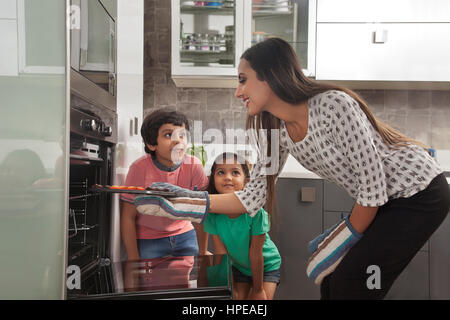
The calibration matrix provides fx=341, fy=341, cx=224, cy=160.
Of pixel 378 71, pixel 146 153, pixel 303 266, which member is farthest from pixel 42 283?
→ pixel 378 71

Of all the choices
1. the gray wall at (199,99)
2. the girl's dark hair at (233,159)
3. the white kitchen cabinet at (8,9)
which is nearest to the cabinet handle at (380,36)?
the gray wall at (199,99)

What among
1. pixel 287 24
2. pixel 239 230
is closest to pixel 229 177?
pixel 239 230

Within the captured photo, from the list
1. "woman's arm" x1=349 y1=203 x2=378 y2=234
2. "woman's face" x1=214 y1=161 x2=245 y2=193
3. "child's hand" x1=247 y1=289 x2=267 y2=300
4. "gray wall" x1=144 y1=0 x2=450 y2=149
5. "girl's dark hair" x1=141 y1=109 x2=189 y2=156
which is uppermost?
"gray wall" x1=144 y1=0 x2=450 y2=149

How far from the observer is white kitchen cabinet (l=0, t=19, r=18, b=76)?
54 centimetres

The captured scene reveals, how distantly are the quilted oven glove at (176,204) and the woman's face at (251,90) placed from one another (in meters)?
0.26

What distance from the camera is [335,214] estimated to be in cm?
94

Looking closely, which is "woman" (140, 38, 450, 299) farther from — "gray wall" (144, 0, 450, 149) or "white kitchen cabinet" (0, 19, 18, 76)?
"white kitchen cabinet" (0, 19, 18, 76)

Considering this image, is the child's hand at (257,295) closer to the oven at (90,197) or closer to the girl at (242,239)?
the girl at (242,239)

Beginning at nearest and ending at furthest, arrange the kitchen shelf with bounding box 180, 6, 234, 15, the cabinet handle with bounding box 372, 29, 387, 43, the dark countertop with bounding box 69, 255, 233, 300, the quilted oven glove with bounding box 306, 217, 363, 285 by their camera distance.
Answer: the dark countertop with bounding box 69, 255, 233, 300
the quilted oven glove with bounding box 306, 217, 363, 285
the kitchen shelf with bounding box 180, 6, 234, 15
the cabinet handle with bounding box 372, 29, 387, 43

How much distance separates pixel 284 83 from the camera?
32.7 inches

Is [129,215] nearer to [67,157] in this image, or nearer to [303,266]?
[67,157]

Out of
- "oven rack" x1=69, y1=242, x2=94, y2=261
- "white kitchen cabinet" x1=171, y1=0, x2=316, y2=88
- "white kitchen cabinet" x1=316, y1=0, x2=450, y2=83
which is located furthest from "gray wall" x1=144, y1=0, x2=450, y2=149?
"oven rack" x1=69, y1=242, x2=94, y2=261

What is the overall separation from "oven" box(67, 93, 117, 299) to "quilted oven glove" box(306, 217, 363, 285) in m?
0.51
